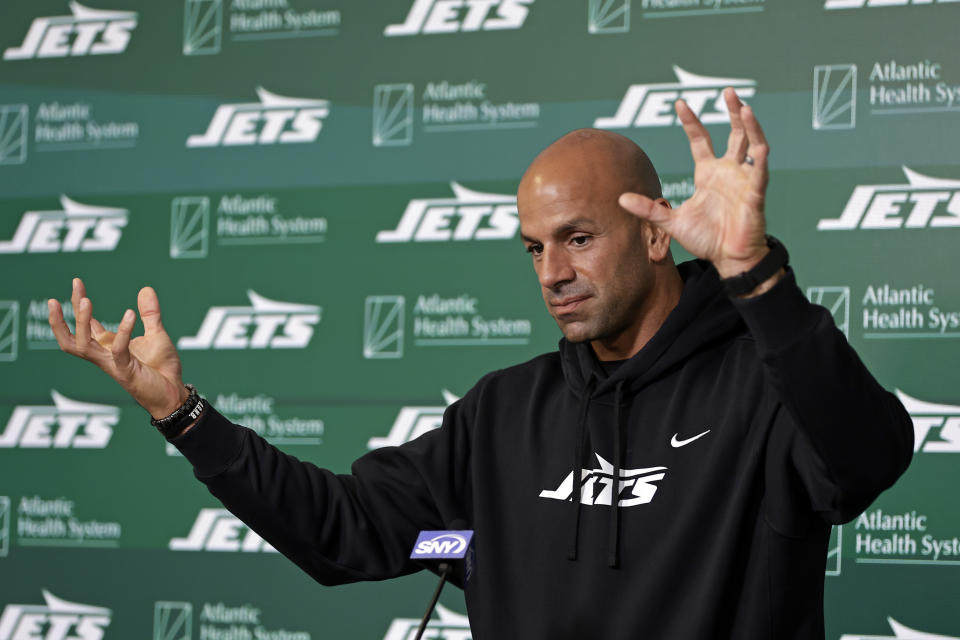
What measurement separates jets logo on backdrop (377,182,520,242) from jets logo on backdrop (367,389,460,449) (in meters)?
0.46

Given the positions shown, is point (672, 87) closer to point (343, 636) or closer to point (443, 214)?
point (443, 214)

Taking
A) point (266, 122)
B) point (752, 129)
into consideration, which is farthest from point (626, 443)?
point (266, 122)

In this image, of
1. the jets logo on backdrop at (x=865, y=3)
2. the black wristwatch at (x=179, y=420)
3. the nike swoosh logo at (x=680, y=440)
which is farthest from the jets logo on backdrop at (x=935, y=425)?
the black wristwatch at (x=179, y=420)

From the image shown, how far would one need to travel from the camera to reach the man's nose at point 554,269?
1956 mm

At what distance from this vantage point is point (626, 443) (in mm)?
1986

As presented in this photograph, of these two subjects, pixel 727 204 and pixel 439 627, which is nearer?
pixel 727 204

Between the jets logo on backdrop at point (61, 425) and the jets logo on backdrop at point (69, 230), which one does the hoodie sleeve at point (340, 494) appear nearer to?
the jets logo on backdrop at point (61, 425)

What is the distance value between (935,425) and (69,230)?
104 inches

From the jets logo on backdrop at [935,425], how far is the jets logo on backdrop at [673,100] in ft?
2.99

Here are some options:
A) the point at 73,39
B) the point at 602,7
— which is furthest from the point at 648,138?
the point at 73,39

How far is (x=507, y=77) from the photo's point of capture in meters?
3.30

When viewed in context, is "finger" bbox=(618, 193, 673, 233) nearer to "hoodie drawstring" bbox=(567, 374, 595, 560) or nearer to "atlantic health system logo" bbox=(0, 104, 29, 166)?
"hoodie drawstring" bbox=(567, 374, 595, 560)

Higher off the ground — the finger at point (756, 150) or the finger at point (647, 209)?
the finger at point (756, 150)

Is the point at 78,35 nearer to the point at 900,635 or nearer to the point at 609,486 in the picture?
the point at 609,486
